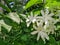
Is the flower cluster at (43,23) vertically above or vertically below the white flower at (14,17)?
below

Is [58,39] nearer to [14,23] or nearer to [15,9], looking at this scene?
[14,23]

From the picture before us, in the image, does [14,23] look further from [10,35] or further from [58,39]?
[58,39]

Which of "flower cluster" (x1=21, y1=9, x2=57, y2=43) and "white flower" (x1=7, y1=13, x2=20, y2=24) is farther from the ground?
"white flower" (x1=7, y1=13, x2=20, y2=24)

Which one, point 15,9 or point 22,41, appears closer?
point 22,41

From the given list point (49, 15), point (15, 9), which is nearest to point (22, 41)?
point (49, 15)

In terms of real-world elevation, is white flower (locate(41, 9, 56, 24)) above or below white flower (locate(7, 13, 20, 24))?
below

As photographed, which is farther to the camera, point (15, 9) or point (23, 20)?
point (15, 9)

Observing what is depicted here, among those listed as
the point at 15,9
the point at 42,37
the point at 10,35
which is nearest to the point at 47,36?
the point at 42,37

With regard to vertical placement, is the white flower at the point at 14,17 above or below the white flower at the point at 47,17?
above
